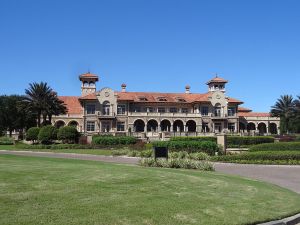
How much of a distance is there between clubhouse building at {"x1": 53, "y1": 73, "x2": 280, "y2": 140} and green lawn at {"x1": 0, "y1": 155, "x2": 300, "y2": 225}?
188 feet

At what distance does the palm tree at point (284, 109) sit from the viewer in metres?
84.4

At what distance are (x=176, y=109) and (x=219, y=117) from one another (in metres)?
8.13

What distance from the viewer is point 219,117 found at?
7531 centimetres

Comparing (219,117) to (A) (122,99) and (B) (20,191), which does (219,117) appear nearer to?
(A) (122,99)

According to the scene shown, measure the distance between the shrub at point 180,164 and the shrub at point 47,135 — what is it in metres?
33.2

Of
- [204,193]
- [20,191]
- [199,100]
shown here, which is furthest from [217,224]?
[199,100]

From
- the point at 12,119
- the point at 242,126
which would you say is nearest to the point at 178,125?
the point at 242,126

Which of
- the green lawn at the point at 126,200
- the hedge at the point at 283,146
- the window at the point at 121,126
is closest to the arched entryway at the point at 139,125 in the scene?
the window at the point at 121,126

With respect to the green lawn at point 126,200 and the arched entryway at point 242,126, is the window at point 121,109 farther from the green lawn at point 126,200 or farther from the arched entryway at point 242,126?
the green lawn at point 126,200

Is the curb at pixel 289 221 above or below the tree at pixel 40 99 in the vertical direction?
below

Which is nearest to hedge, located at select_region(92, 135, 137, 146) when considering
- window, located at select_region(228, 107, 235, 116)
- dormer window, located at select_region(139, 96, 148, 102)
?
dormer window, located at select_region(139, 96, 148, 102)

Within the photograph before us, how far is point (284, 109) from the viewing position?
8644cm

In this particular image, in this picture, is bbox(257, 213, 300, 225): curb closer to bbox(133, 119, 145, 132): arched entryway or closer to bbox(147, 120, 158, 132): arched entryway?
bbox(133, 119, 145, 132): arched entryway

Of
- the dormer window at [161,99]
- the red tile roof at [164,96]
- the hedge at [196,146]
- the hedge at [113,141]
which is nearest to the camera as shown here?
the hedge at [196,146]
